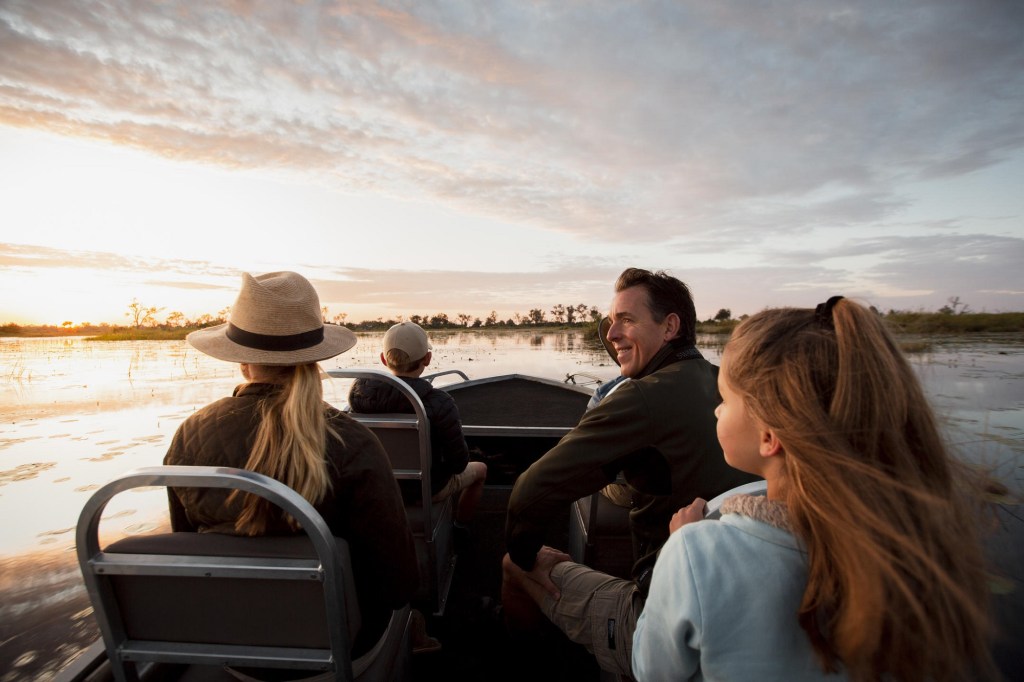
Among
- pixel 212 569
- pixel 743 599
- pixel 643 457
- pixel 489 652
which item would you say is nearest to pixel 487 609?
pixel 489 652

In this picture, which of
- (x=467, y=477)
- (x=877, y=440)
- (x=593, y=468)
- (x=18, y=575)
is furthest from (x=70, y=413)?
(x=877, y=440)

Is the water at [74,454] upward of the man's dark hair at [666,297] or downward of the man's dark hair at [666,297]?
downward

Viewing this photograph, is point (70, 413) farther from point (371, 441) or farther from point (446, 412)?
point (371, 441)

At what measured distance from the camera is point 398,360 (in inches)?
114

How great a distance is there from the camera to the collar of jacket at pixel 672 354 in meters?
1.87

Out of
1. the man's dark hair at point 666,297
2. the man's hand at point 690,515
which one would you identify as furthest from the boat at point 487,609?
the man's dark hair at point 666,297

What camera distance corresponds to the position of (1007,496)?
3.05ft

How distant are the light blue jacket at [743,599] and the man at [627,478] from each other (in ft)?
2.08

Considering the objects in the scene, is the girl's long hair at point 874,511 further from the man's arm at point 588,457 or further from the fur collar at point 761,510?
the man's arm at point 588,457

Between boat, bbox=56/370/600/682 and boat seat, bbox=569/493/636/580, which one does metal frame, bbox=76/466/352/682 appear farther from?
boat seat, bbox=569/493/636/580

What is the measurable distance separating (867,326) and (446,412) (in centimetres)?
226

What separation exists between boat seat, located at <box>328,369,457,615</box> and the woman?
0.58 metres

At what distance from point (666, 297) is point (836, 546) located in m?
1.46

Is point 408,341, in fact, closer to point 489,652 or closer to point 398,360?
point 398,360
